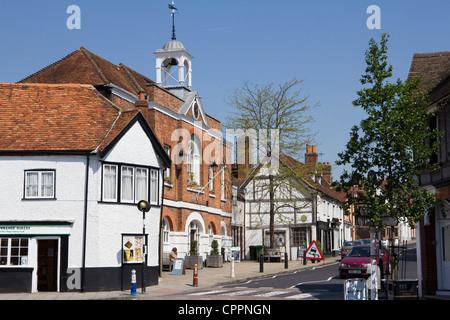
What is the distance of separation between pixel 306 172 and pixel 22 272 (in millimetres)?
24814

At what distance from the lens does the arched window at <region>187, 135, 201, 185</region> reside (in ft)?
119

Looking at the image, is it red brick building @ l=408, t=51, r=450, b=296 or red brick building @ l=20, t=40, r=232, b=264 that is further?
red brick building @ l=20, t=40, r=232, b=264

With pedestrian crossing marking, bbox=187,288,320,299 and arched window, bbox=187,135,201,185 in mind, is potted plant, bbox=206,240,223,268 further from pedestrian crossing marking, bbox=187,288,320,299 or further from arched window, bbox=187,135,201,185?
pedestrian crossing marking, bbox=187,288,320,299

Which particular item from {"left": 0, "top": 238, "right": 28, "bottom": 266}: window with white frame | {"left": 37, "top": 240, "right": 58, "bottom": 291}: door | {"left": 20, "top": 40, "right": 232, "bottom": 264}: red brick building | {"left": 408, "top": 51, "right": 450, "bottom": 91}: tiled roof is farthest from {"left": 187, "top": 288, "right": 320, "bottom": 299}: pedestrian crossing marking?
{"left": 20, "top": 40, "right": 232, "bottom": 264}: red brick building

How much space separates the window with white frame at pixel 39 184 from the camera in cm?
2419

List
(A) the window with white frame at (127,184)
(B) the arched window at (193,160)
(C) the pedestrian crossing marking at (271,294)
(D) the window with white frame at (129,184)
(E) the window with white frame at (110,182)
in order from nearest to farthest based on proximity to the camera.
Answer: (C) the pedestrian crossing marking at (271,294)
(E) the window with white frame at (110,182)
(D) the window with white frame at (129,184)
(A) the window with white frame at (127,184)
(B) the arched window at (193,160)

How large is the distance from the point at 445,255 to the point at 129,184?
41.7 feet

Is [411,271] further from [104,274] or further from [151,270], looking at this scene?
[104,274]

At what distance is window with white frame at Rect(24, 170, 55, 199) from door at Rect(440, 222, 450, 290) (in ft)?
47.7

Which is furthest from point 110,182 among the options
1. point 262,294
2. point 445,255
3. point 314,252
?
point 314,252

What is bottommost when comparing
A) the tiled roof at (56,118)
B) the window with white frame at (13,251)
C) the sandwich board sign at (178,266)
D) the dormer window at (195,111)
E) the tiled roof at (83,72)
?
the sandwich board sign at (178,266)

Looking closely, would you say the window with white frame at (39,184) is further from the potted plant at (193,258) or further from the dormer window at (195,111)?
the dormer window at (195,111)

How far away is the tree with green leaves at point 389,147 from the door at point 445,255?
1.55 m

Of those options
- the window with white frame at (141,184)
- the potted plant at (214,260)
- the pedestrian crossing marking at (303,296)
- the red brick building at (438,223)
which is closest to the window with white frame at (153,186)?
the window with white frame at (141,184)
